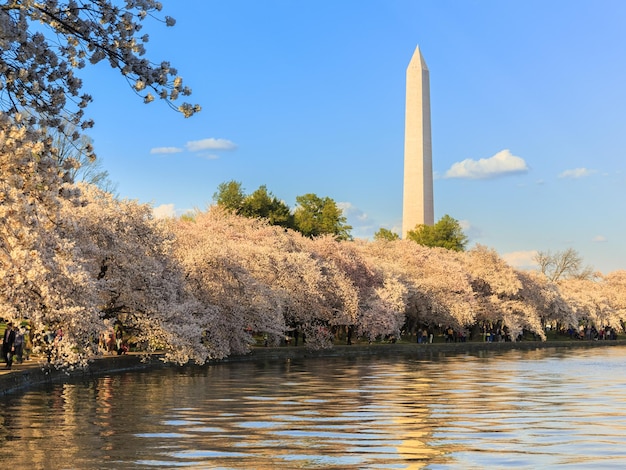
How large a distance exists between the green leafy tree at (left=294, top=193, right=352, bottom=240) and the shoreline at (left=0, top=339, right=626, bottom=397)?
108ft

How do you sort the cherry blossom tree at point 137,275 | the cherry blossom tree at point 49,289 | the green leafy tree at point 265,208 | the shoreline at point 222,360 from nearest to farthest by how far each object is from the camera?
the shoreline at point 222,360 → the cherry blossom tree at point 49,289 → the cherry blossom tree at point 137,275 → the green leafy tree at point 265,208

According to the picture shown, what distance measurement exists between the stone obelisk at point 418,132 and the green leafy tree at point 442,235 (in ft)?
18.6

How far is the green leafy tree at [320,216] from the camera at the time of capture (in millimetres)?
119375

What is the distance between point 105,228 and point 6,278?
9883 mm

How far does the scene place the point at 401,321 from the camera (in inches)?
3142

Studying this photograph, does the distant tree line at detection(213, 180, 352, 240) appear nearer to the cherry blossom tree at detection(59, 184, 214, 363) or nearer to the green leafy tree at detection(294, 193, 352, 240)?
the green leafy tree at detection(294, 193, 352, 240)

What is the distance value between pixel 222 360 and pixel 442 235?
7647cm

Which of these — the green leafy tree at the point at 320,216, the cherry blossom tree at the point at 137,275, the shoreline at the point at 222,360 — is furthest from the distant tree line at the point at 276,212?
the cherry blossom tree at the point at 137,275

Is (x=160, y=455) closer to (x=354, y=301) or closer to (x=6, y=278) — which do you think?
(x=6, y=278)

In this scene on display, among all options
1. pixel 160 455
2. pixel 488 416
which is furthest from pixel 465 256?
pixel 160 455

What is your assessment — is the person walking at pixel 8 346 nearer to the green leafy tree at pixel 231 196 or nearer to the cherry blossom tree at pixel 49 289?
the cherry blossom tree at pixel 49 289

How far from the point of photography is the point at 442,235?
12838 centimetres

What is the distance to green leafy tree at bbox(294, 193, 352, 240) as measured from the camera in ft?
392

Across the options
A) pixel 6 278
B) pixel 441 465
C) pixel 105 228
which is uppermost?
pixel 105 228
